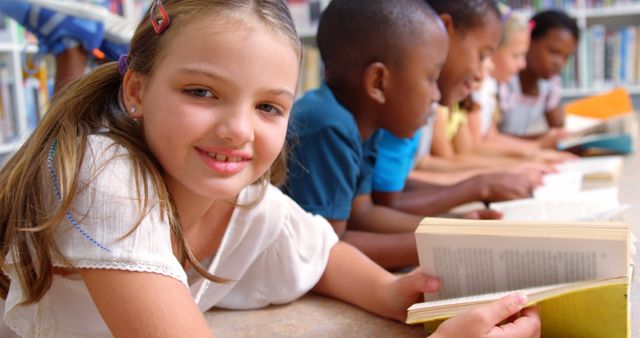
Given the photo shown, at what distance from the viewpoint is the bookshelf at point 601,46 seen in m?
3.14

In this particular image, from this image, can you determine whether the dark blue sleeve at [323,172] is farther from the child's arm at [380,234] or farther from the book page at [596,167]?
the book page at [596,167]

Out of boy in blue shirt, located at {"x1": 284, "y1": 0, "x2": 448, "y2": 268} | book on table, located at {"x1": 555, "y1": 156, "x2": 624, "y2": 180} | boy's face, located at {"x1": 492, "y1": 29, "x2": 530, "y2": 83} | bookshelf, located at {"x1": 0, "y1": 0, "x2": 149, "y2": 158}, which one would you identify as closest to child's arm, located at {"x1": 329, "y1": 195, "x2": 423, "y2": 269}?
boy in blue shirt, located at {"x1": 284, "y1": 0, "x2": 448, "y2": 268}

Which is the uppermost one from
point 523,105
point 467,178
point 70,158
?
point 70,158

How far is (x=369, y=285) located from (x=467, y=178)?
2.11ft

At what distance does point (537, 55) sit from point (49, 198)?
92.6 inches

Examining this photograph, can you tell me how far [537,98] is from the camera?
2693 mm

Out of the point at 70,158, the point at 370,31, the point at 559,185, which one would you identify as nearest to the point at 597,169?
the point at 559,185

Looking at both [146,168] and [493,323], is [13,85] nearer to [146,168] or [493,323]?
[146,168]

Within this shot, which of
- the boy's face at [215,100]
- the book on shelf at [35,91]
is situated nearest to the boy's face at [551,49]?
the book on shelf at [35,91]

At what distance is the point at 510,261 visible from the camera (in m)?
0.61

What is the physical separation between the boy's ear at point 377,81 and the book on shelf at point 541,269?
451 millimetres

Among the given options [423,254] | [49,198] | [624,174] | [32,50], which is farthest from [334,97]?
[32,50]

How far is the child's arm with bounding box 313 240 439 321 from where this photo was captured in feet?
2.28

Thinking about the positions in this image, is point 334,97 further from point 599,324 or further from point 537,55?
point 537,55
